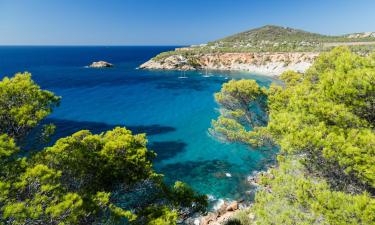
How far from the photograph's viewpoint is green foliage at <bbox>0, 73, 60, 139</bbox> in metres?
11.3

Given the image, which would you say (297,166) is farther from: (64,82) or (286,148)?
(64,82)

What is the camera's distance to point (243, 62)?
12600 centimetres

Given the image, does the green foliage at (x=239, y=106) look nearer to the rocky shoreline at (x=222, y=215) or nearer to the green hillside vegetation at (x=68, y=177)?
the rocky shoreline at (x=222, y=215)

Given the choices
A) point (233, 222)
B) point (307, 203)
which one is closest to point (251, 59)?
point (233, 222)

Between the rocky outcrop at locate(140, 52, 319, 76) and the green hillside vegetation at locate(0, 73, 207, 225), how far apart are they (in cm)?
9732

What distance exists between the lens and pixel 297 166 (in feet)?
45.6

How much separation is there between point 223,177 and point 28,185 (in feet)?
72.4

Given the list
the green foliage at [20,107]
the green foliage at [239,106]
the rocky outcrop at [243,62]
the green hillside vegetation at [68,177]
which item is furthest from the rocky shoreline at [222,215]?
the rocky outcrop at [243,62]

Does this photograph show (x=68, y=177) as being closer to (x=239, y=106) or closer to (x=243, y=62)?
(x=239, y=106)

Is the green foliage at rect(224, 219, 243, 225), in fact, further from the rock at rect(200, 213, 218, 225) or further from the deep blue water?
the deep blue water

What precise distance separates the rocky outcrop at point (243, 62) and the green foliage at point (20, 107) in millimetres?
101533

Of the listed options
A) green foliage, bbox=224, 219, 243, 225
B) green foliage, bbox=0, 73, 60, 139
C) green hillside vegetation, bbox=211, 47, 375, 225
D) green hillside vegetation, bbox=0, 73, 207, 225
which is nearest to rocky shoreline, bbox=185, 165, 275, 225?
green foliage, bbox=224, 219, 243, 225

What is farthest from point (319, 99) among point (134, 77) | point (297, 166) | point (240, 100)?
point (134, 77)

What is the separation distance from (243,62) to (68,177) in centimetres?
12037
